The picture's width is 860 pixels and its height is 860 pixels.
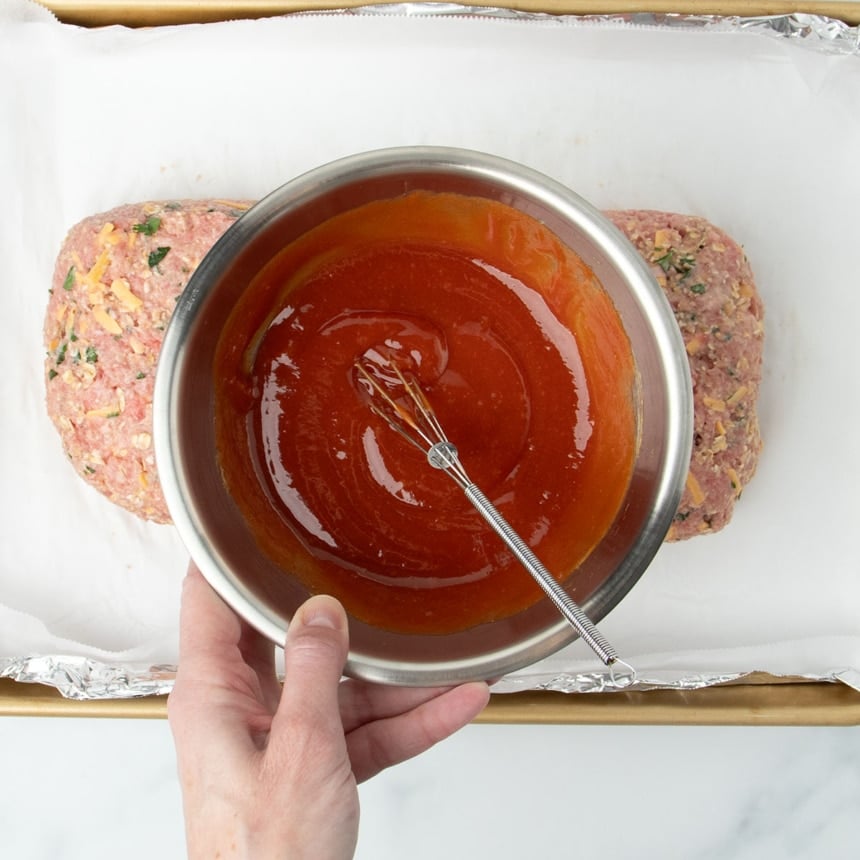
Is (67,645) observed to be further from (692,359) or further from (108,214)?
(692,359)

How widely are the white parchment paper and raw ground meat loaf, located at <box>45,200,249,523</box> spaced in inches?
9.9

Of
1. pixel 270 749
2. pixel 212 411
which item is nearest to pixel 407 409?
pixel 212 411

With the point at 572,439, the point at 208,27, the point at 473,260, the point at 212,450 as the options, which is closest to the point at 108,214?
the point at 208,27

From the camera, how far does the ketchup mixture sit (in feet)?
4.72

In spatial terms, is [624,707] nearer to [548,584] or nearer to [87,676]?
[548,584]

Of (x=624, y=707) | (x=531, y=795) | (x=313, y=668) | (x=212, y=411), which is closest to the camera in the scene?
(x=313, y=668)

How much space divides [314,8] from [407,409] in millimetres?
1095

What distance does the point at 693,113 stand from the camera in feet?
6.72

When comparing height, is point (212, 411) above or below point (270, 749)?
above

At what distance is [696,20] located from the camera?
6.58ft

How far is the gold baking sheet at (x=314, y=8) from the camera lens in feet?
6.44

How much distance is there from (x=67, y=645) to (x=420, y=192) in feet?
4.42

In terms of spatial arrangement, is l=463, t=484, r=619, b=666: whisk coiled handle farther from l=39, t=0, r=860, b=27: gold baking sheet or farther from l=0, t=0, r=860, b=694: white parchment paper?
l=39, t=0, r=860, b=27: gold baking sheet

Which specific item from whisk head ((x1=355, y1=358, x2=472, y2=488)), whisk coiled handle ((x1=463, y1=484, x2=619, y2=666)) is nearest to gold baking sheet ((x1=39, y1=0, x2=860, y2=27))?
whisk head ((x1=355, y1=358, x2=472, y2=488))
